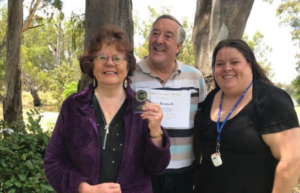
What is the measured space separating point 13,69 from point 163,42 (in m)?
5.55

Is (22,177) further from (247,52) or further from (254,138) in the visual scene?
(247,52)

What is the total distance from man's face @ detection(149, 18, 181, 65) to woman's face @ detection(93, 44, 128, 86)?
0.61 meters

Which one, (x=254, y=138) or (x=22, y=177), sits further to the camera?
(x=22, y=177)

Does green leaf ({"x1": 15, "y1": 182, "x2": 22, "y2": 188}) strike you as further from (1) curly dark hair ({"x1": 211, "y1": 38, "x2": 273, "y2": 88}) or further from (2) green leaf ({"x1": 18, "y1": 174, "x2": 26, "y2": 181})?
(1) curly dark hair ({"x1": 211, "y1": 38, "x2": 273, "y2": 88})

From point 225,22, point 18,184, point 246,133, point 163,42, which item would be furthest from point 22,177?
point 225,22

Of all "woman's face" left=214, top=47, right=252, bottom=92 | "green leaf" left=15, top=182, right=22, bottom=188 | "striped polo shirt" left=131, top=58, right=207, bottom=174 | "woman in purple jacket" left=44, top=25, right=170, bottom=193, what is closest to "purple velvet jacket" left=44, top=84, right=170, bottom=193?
"woman in purple jacket" left=44, top=25, right=170, bottom=193

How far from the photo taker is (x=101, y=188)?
140 cm

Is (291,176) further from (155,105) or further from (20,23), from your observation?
(20,23)

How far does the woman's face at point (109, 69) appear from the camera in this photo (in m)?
1.54

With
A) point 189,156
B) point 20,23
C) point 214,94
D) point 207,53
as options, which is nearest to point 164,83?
point 214,94

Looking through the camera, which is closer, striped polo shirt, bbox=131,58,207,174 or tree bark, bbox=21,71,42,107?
striped polo shirt, bbox=131,58,207,174

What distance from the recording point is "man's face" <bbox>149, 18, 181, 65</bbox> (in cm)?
213

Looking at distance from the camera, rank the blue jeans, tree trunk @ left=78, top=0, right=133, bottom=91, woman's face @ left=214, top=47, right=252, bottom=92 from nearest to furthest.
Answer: woman's face @ left=214, top=47, right=252, bottom=92
the blue jeans
tree trunk @ left=78, top=0, right=133, bottom=91

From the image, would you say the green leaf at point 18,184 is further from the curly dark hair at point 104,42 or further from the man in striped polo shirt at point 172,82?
the curly dark hair at point 104,42
